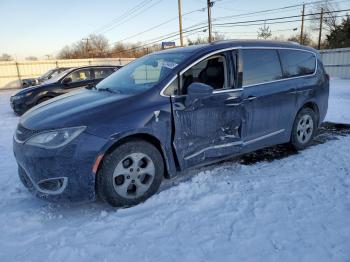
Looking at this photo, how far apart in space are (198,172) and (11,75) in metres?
26.4

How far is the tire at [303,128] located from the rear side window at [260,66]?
0.89 metres

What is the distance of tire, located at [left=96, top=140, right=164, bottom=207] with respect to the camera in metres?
3.14

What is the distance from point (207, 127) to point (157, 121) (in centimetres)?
71

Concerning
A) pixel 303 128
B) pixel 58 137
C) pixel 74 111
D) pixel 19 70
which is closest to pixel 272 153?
pixel 303 128

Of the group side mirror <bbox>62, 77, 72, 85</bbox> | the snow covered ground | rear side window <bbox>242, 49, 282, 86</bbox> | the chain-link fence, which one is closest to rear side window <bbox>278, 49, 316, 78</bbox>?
rear side window <bbox>242, 49, 282, 86</bbox>

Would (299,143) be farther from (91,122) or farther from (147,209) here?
(91,122)

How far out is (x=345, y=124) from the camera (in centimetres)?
668

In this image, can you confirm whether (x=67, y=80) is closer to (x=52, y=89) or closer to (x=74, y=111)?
(x=52, y=89)

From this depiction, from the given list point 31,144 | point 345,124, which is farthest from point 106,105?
point 345,124

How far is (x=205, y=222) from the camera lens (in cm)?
298

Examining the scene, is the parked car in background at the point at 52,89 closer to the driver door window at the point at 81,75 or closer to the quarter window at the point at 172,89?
the driver door window at the point at 81,75

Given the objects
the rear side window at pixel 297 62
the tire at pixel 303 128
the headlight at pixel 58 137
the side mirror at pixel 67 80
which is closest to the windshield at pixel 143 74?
the headlight at pixel 58 137

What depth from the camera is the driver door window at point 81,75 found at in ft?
32.0

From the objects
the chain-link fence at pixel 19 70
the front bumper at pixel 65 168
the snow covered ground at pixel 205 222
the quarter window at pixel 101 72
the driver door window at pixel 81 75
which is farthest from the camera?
the chain-link fence at pixel 19 70
